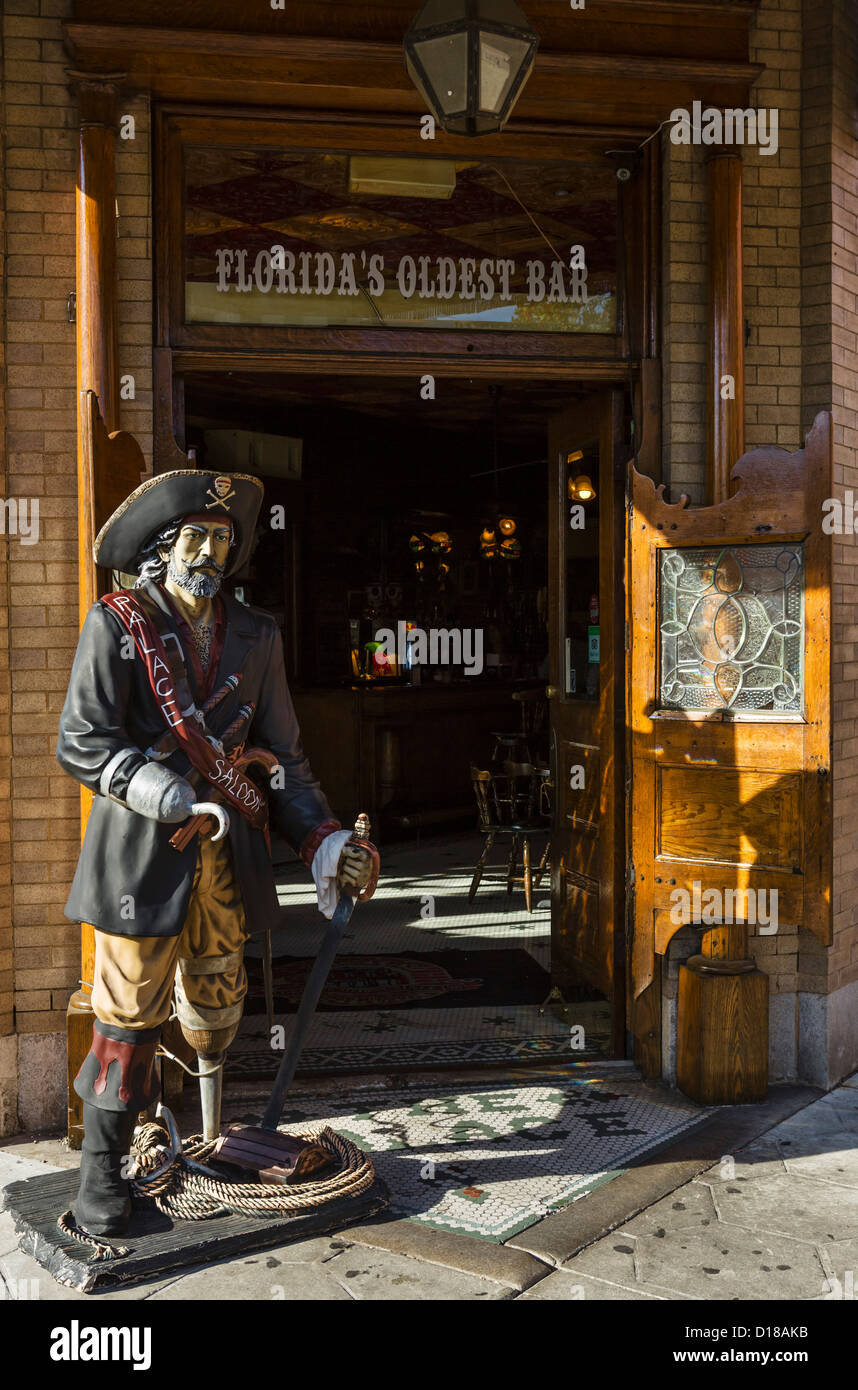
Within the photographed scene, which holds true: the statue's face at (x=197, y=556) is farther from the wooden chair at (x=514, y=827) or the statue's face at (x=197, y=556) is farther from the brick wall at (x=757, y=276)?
the wooden chair at (x=514, y=827)

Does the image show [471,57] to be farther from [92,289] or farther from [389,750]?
[389,750]

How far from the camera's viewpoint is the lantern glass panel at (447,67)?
372 cm

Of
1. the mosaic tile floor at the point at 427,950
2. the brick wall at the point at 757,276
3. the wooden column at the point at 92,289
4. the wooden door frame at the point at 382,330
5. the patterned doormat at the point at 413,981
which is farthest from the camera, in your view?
the patterned doormat at the point at 413,981

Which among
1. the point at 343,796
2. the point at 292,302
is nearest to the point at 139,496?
the point at 292,302

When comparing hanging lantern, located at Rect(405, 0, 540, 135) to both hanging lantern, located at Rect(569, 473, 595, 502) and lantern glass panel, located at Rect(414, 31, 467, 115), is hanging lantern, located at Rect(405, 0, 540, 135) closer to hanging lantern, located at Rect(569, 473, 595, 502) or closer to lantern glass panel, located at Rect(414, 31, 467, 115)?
lantern glass panel, located at Rect(414, 31, 467, 115)

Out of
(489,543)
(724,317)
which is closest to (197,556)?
(724,317)

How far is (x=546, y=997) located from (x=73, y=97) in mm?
4490

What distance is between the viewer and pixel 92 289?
441cm

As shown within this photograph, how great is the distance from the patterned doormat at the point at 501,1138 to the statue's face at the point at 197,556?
6.71 feet

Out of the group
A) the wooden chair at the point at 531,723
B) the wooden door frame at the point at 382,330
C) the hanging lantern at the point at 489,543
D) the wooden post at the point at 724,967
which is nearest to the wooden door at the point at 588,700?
the wooden door frame at the point at 382,330

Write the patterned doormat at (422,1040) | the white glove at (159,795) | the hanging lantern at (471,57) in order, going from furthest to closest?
1. the patterned doormat at (422,1040)
2. the hanging lantern at (471,57)
3. the white glove at (159,795)

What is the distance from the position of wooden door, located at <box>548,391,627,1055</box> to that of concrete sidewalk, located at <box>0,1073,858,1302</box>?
1.19 metres

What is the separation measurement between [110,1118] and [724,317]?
12.1 ft

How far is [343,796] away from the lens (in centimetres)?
1109
